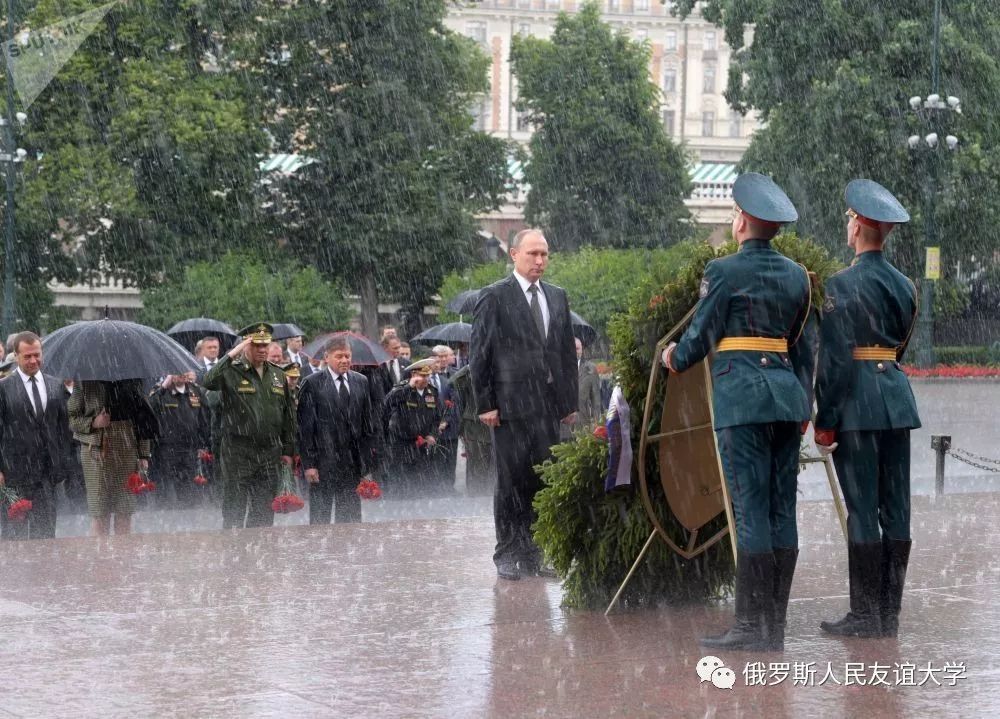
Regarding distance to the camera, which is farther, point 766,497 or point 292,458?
point 292,458

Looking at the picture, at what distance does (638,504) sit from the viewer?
24.8 ft

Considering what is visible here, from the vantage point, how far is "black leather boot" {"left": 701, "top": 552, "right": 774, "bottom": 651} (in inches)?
265

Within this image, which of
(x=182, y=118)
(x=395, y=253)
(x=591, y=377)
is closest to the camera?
(x=591, y=377)

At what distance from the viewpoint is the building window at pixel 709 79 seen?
100m

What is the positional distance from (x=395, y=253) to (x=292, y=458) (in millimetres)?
31981

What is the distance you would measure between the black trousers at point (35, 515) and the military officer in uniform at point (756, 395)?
6438mm

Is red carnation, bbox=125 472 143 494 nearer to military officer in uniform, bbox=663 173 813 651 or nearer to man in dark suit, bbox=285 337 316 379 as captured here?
military officer in uniform, bbox=663 173 813 651

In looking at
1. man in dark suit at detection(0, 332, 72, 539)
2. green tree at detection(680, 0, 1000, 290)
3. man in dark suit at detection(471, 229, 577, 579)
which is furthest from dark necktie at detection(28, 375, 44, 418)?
green tree at detection(680, 0, 1000, 290)

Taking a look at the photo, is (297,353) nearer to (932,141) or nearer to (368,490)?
(368,490)

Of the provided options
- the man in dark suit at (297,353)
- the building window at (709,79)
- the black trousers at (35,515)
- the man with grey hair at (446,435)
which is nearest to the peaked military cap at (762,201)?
the black trousers at (35,515)

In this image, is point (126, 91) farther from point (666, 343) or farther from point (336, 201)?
point (666, 343)

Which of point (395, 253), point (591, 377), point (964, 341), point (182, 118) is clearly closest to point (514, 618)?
point (591, 377)

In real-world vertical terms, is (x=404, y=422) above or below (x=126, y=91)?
below

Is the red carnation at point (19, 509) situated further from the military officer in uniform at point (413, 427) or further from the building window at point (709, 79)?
the building window at point (709, 79)
